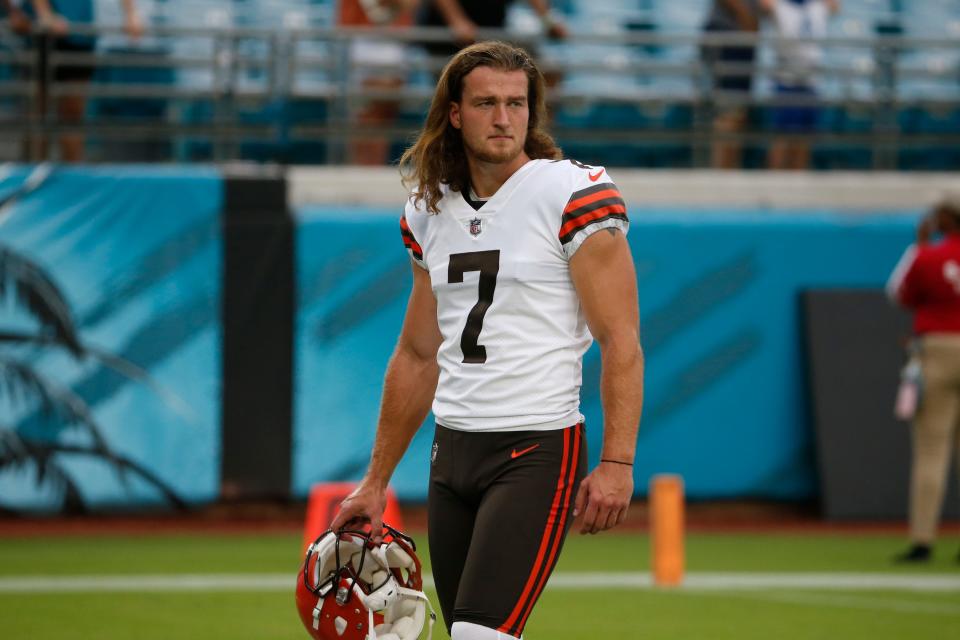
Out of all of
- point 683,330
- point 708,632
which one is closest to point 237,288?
point 683,330

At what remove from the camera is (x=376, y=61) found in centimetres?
1298

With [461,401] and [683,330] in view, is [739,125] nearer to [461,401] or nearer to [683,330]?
[683,330]

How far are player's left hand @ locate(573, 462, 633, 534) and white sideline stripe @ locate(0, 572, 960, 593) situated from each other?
511 centimetres

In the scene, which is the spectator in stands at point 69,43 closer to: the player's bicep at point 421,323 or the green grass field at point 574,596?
the green grass field at point 574,596

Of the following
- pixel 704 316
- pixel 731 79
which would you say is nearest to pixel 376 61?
pixel 731 79

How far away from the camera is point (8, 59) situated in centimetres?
1249

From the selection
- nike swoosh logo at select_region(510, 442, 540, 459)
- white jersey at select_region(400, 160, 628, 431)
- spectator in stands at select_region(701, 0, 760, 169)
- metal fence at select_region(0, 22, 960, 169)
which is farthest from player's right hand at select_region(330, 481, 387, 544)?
spectator in stands at select_region(701, 0, 760, 169)

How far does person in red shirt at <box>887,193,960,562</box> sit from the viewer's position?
10117mm

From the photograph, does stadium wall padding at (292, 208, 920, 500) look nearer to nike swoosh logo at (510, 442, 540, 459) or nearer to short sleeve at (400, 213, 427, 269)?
short sleeve at (400, 213, 427, 269)

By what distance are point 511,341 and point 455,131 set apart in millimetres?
713

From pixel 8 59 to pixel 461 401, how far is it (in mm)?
9247

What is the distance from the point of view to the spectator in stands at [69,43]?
40.7 feet

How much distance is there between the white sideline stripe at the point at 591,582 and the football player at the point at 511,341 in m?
4.90

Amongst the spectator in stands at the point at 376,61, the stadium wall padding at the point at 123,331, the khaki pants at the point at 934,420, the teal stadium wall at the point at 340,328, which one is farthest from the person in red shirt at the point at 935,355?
the stadium wall padding at the point at 123,331
